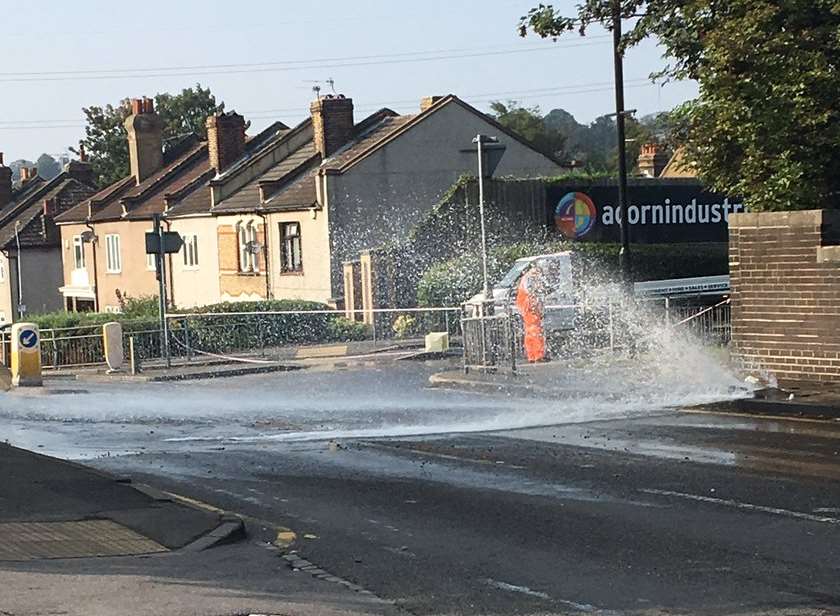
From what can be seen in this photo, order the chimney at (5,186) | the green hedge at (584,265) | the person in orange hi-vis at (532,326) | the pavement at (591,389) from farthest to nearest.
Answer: the chimney at (5,186), the green hedge at (584,265), the person in orange hi-vis at (532,326), the pavement at (591,389)

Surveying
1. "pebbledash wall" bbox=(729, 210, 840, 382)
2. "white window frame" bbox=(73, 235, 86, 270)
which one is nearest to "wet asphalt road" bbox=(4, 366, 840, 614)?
"pebbledash wall" bbox=(729, 210, 840, 382)

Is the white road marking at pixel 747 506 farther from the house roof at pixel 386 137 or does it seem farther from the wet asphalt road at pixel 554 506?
the house roof at pixel 386 137

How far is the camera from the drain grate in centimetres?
978

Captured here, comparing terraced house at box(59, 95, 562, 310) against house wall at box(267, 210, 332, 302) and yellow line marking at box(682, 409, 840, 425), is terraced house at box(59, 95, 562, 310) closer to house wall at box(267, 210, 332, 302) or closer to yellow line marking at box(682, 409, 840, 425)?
house wall at box(267, 210, 332, 302)

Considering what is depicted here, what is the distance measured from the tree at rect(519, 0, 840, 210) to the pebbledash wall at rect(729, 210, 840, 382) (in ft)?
2.30

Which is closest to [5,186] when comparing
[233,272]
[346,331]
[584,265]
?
[233,272]

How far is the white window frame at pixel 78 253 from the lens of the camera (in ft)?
221

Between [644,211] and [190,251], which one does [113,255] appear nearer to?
[190,251]

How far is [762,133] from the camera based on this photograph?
20.4m

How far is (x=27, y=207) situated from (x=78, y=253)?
41.2ft

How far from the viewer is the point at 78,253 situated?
68.3 metres

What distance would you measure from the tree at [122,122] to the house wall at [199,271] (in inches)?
2161

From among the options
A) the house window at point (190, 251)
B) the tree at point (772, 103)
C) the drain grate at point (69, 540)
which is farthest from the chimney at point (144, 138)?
the drain grate at point (69, 540)

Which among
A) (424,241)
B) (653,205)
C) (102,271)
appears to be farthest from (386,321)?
(102,271)
